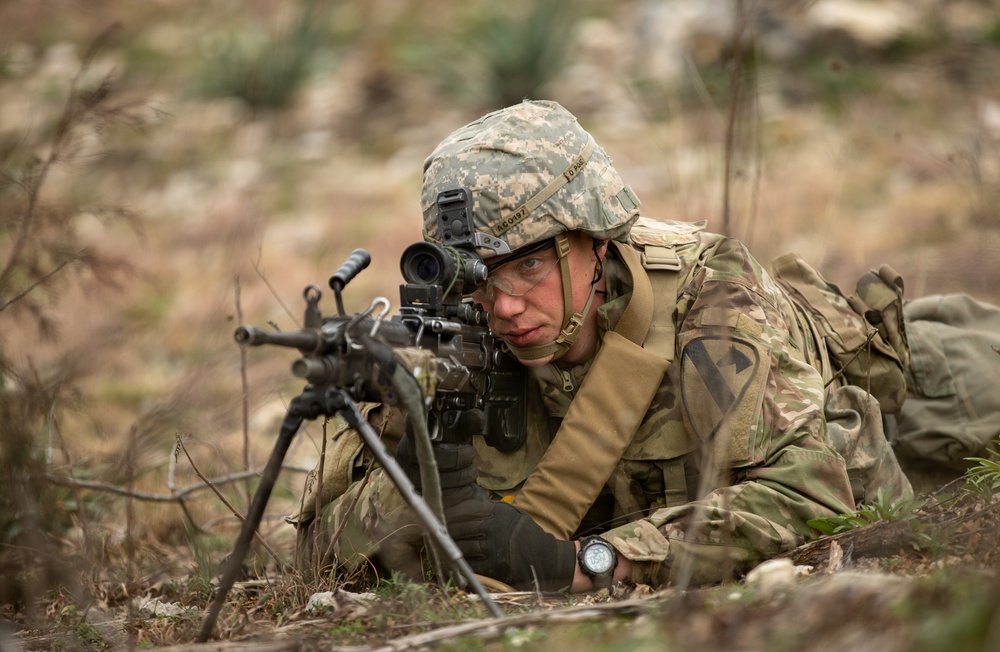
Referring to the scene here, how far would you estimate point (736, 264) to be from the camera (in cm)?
375

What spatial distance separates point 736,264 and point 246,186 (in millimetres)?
8765

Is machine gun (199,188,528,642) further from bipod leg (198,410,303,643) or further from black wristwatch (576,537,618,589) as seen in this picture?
black wristwatch (576,537,618,589)

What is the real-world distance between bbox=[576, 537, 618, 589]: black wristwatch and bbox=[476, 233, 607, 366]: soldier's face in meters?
0.67

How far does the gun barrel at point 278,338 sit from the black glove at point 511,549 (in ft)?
2.89

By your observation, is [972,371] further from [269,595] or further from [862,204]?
[862,204]

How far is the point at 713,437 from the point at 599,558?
0.52 m

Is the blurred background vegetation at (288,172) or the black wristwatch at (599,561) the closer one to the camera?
the black wristwatch at (599,561)

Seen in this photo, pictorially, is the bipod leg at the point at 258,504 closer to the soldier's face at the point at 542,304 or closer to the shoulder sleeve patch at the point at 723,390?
the soldier's face at the point at 542,304

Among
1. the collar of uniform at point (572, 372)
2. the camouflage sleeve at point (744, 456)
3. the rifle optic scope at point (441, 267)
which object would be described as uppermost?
the rifle optic scope at point (441, 267)

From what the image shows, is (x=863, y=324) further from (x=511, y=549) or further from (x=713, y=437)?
(x=511, y=549)

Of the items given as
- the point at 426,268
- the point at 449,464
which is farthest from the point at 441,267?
the point at 449,464

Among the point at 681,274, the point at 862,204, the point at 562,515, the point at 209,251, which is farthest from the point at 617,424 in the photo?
the point at 209,251

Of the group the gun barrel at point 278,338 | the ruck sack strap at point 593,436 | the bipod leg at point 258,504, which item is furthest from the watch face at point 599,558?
the gun barrel at point 278,338

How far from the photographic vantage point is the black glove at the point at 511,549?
3.21 meters
